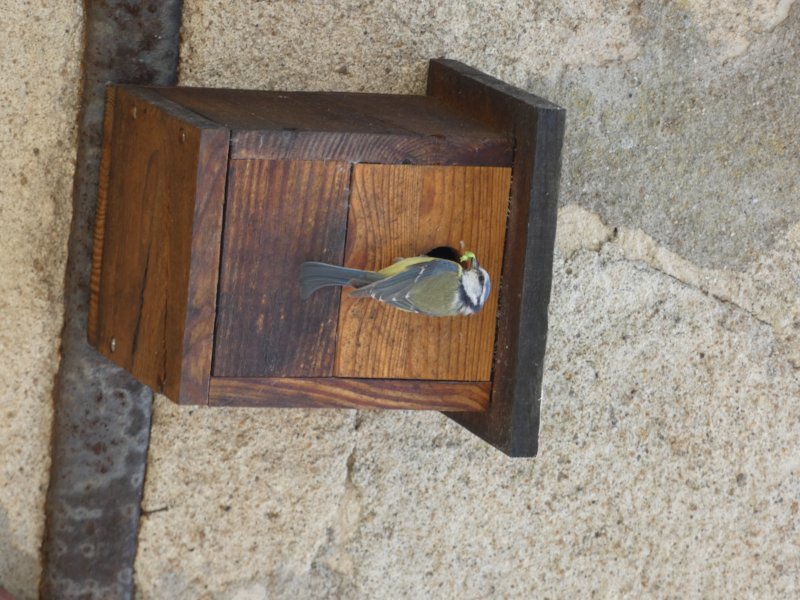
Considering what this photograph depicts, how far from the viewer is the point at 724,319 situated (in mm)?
2201

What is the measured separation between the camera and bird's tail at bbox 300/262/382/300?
1471 mm

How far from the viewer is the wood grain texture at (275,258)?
146 cm

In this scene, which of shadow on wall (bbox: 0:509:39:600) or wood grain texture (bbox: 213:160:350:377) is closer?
wood grain texture (bbox: 213:160:350:377)

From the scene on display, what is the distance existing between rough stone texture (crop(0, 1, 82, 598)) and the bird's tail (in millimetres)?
644

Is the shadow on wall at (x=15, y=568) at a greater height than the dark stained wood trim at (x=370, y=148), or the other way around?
the dark stained wood trim at (x=370, y=148)

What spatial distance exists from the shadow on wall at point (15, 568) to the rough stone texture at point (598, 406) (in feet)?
0.63

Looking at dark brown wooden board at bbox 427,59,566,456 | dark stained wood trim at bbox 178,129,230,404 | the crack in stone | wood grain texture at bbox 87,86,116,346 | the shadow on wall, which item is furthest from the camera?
the crack in stone

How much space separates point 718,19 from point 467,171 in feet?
2.89

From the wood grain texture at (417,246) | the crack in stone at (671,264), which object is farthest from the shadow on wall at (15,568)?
the crack in stone at (671,264)

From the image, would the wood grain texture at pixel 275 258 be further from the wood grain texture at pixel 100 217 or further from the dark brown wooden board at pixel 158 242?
the wood grain texture at pixel 100 217

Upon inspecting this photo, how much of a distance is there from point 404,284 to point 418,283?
0.02 metres

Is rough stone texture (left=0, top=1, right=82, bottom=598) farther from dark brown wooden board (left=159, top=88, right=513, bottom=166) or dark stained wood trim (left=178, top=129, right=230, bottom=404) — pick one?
dark stained wood trim (left=178, top=129, right=230, bottom=404)

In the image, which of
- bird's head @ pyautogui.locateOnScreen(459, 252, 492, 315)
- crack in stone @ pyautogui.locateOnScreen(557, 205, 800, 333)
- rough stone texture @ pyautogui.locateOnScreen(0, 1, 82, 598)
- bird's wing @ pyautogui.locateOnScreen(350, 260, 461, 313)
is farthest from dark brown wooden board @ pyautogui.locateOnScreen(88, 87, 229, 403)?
crack in stone @ pyautogui.locateOnScreen(557, 205, 800, 333)

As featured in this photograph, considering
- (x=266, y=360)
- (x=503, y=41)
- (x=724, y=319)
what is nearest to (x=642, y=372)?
(x=724, y=319)
